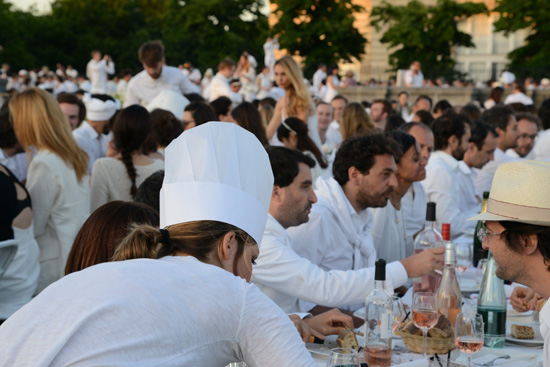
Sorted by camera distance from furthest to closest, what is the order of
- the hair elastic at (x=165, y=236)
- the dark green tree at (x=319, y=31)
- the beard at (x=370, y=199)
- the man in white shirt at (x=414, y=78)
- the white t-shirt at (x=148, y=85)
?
the dark green tree at (x=319, y=31)
the man in white shirt at (x=414, y=78)
the white t-shirt at (x=148, y=85)
the beard at (x=370, y=199)
the hair elastic at (x=165, y=236)

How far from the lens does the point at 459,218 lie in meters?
6.02

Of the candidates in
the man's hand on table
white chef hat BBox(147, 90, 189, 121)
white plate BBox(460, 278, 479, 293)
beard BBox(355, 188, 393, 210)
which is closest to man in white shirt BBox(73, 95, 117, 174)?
white chef hat BBox(147, 90, 189, 121)

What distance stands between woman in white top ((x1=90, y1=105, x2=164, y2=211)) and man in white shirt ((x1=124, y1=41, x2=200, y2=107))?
368cm

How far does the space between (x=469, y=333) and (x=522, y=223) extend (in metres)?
0.41

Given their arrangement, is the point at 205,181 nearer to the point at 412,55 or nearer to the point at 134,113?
the point at 134,113

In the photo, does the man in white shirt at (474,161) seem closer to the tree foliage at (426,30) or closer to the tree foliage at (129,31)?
the tree foliage at (426,30)

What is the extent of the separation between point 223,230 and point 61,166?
3.13m

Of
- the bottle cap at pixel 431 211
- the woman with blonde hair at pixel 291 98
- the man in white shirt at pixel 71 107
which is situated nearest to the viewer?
the bottle cap at pixel 431 211

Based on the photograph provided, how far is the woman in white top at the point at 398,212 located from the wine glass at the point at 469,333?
2508 millimetres

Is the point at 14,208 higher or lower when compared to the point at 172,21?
lower

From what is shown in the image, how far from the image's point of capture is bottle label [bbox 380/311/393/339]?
2658mm

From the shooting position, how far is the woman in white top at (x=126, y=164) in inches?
201

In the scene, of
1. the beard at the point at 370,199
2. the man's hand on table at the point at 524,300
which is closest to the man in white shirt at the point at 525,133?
the beard at the point at 370,199

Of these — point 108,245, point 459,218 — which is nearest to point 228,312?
point 108,245
